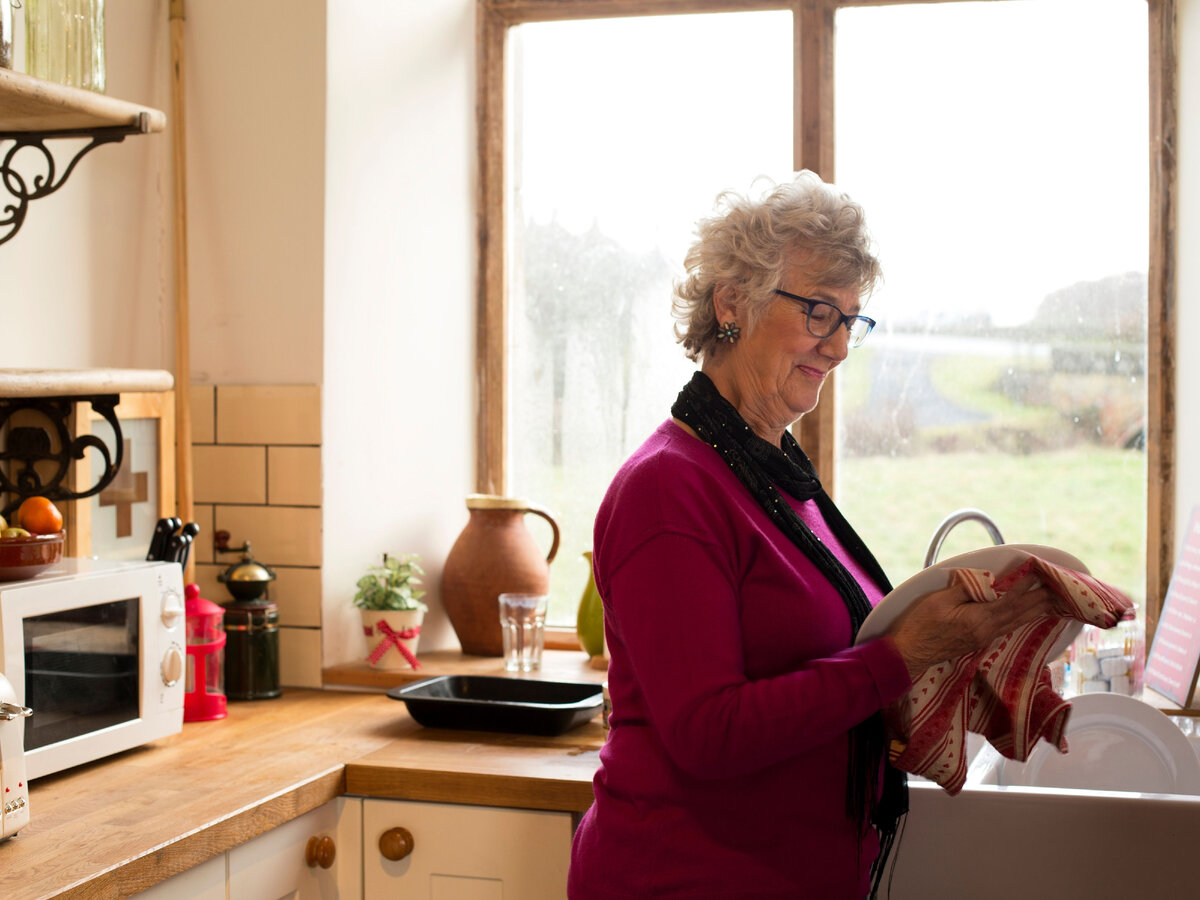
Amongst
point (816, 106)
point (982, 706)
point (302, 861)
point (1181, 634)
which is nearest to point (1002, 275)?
point (816, 106)

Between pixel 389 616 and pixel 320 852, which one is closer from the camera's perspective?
pixel 320 852

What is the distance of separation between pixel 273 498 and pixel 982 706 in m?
1.31

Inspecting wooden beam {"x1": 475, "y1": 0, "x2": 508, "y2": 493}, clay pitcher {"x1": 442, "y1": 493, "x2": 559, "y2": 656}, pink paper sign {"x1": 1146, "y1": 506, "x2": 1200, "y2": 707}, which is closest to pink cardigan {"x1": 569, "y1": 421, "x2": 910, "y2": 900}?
pink paper sign {"x1": 1146, "y1": 506, "x2": 1200, "y2": 707}

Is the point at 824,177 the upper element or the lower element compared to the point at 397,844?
upper

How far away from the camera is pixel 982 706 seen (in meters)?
1.27

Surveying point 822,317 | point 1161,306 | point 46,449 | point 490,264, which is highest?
point 490,264

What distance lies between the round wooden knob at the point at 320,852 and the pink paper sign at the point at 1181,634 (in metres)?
1.30

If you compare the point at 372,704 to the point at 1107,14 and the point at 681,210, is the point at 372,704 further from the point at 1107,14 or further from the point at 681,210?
the point at 1107,14

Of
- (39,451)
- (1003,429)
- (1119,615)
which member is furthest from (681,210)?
(1119,615)

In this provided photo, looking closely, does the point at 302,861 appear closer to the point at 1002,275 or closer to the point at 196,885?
the point at 196,885

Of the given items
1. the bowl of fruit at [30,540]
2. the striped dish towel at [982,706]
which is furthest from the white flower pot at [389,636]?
the striped dish towel at [982,706]

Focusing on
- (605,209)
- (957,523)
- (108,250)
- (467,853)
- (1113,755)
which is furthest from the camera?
(605,209)

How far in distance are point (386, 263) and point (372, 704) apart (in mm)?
799

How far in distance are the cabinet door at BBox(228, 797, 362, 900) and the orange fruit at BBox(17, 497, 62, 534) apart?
1.60 ft
